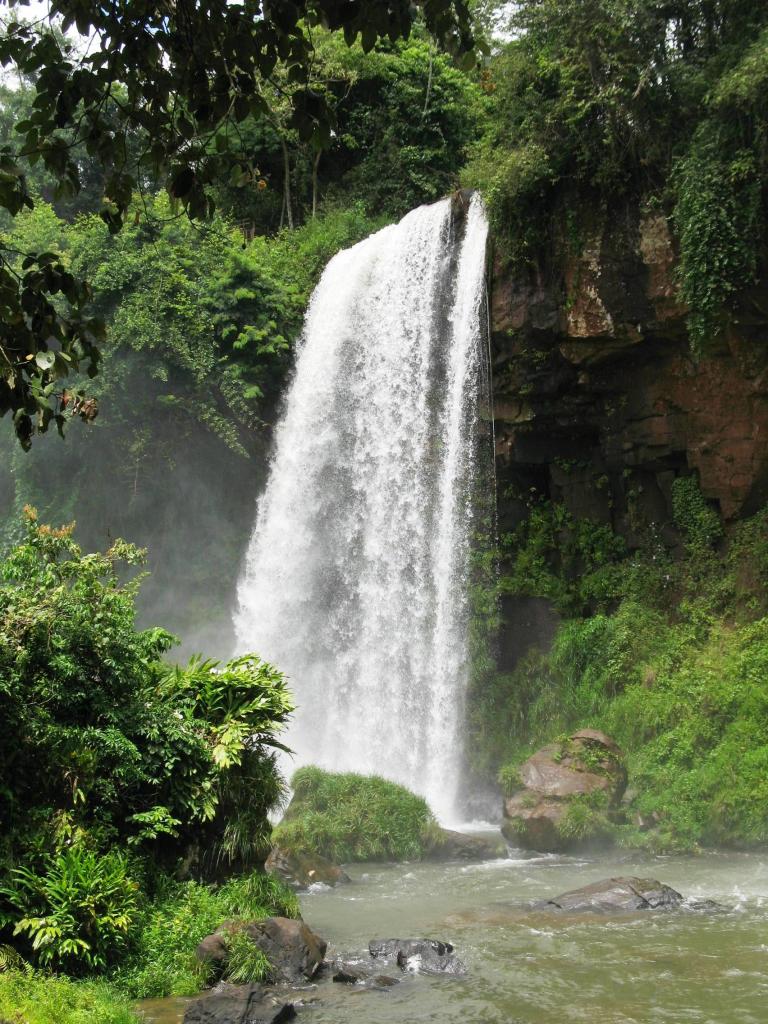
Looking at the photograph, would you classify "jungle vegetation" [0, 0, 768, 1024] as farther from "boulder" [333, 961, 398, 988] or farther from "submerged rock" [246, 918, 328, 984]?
"boulder" [333, 961, 398, 988]

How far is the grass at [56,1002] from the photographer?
5652mm

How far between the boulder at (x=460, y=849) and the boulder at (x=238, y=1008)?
5575mm

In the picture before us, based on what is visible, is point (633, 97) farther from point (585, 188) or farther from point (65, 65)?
point (65, 65)

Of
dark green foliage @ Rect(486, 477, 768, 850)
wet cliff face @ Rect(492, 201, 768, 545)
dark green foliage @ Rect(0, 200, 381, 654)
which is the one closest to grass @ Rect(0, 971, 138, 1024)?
dark green foliage @ Rect(486, 477, 768, 850)

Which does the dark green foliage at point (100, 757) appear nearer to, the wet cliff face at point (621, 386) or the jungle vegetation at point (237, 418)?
the jungle vegetation at point (237, 418)

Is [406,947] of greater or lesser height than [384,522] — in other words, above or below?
below

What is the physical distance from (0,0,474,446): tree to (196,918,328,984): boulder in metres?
4.40

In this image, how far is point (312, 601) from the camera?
17375mm

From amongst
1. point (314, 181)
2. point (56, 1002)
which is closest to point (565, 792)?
point (56, 1002)

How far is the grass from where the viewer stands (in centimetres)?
565

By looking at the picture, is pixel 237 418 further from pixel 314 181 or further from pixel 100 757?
pixel 100 757

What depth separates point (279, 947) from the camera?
24.1 ft

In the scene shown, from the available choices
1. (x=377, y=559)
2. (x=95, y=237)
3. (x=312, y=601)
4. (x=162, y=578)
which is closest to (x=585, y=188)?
(x=377, y=559)

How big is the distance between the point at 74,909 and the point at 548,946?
3665 mm
